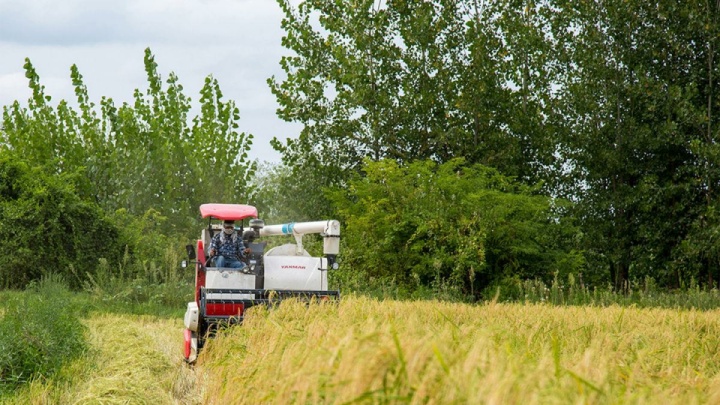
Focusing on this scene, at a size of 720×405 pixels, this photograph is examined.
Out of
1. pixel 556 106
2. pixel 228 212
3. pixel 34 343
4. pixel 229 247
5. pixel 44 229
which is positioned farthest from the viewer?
pixel 556 106

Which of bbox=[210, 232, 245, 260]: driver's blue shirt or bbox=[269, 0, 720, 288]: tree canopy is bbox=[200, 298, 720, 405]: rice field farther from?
bbox=[269, 0, 720, 288]: tree canopy

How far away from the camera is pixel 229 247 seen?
13.0m

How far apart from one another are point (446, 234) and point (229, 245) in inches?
390

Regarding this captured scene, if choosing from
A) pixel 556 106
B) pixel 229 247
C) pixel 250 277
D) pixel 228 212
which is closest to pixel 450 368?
pixel 250 277

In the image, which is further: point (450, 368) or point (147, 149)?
point (147, 149)

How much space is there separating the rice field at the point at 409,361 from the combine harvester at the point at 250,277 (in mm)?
513

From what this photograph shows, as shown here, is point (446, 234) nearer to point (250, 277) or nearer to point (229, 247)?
point (229, 247)

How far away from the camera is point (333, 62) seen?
32.3m

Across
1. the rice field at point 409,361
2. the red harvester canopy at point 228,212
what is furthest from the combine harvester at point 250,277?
the rice field at point 409,361

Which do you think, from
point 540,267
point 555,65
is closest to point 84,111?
point 555,65

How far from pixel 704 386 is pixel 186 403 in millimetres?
5269

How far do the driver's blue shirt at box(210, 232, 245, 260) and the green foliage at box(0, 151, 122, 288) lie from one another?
1173 centimetres

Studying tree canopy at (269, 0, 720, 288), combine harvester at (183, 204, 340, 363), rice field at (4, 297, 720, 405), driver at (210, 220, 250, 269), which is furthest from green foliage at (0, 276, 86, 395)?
tree canopy at (269, 0, 720, 288)

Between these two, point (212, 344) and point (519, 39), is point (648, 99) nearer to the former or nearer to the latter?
point (519, 39)
